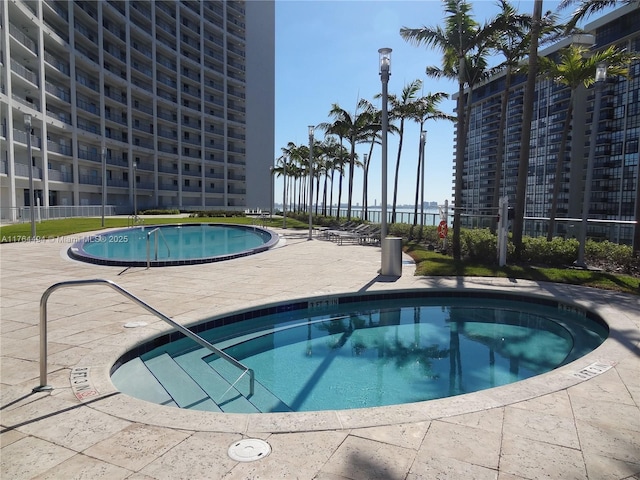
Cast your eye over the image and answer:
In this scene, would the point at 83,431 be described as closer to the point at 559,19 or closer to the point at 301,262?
the point at 301,262

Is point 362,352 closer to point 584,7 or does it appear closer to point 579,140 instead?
point 584,7

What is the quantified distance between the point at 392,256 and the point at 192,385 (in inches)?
279

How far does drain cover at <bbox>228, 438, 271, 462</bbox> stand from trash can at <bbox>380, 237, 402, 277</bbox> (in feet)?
26.9

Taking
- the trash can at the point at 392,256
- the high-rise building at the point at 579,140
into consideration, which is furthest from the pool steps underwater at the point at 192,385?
the high-rise building at the point at 579,140

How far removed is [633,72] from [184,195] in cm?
7506

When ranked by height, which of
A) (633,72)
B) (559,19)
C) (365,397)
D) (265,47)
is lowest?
(365,397)

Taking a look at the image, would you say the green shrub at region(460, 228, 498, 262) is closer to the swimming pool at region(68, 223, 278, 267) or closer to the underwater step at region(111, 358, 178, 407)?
the swimming pool at region(68, 223, 278, 267)

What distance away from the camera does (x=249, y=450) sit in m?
2.94

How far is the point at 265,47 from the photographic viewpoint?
71312mm

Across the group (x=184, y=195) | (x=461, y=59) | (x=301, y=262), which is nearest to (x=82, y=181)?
(x=184, y=195)

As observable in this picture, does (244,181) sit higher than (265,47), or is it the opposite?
(265,47)

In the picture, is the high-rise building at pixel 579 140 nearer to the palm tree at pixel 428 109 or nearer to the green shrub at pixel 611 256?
the palm tree at pixel 428 109

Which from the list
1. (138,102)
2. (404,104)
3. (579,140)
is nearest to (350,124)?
(404,104)

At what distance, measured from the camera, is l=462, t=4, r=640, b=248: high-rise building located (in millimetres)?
61312
